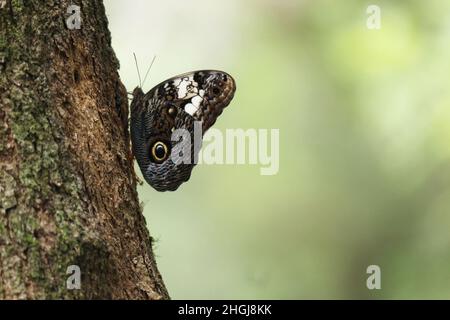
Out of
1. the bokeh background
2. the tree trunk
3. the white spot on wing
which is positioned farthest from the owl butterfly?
the bokeh background

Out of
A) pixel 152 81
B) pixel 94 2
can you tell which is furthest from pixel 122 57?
pixel 94 2

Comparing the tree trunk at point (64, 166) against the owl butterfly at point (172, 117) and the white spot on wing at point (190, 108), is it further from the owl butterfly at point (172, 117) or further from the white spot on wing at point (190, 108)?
the white spot on wing at point (190, 108)

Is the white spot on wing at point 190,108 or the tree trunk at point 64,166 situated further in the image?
the white spot on wing at point 190,108

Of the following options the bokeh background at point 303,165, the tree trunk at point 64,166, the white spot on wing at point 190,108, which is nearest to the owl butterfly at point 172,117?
the white spot on wing at point 190,108

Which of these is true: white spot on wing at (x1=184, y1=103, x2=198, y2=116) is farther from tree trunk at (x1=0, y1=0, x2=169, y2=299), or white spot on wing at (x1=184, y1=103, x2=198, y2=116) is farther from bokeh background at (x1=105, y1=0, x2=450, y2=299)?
bokeh background at (x1=105, y1=0, x2=450, y2=299)
